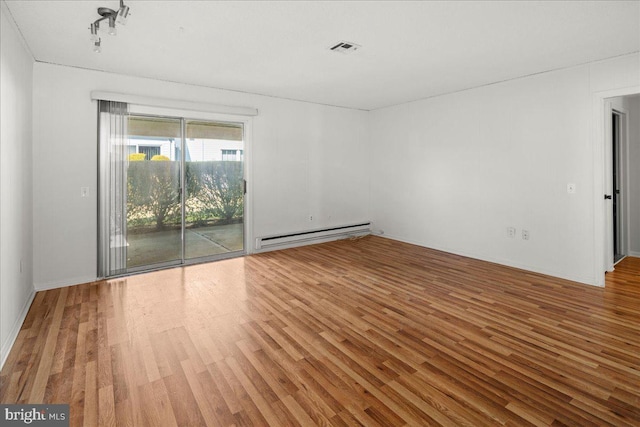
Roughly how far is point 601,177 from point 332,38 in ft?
11.5

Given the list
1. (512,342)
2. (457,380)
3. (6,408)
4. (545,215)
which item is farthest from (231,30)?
(545,215)

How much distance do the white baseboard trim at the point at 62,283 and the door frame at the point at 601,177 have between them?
20.3 feet

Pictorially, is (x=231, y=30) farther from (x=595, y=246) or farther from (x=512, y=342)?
(x=595, y=246)

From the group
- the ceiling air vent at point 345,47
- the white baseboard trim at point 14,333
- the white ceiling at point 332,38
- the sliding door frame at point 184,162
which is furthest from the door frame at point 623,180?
the white baseboard trim at point 14,333

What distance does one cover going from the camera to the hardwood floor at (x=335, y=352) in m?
1.88

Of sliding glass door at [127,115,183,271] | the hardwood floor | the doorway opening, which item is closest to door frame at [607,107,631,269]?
the doorway opening

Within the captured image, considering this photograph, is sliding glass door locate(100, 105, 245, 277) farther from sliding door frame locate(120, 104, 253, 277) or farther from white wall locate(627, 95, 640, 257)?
white wall locate(627, 95, 640, 257)

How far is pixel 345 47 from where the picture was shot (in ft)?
11.4

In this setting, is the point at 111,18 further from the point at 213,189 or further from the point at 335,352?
the point at 335,352

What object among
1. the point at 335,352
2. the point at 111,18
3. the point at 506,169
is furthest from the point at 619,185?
the point at 111,18

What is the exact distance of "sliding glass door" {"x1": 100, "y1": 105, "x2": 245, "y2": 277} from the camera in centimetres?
429

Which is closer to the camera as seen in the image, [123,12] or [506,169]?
[123,12]

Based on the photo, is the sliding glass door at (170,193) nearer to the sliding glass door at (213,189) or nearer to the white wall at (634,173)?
the sliding glass door at (213,189)

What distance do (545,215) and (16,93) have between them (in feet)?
19.7
